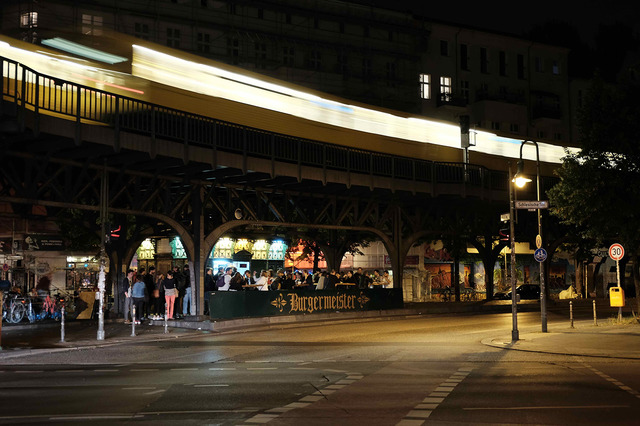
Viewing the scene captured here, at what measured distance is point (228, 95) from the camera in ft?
96.8

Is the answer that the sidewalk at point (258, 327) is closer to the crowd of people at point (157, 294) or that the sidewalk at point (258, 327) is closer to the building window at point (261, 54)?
the crowd of people at point (157, 294)

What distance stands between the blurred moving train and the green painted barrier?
22.1ft

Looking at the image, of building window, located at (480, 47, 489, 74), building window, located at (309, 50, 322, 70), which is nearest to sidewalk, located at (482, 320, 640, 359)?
building window, located at (309, 50, 322, 70)

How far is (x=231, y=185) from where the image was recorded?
30500 mm

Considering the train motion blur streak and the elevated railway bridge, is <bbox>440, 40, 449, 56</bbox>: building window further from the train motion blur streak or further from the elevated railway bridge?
the elevated railway bridge

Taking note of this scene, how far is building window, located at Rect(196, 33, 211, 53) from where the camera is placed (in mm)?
57362

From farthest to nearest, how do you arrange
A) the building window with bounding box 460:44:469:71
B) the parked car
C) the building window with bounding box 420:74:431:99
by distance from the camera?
the building window with bounding box 460:44:469:71
the building window with bounding box 420:74:431:99
the parked car

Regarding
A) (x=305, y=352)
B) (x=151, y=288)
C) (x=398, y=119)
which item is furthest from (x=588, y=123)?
(x=151, y=288)

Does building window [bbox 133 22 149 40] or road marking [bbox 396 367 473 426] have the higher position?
building window [bbox 133 22 149 40]

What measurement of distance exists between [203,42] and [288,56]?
288 inches

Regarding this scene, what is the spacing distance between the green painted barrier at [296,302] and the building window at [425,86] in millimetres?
30785

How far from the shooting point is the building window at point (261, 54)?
59719 mm

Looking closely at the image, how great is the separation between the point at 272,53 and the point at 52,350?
43208 millimetres

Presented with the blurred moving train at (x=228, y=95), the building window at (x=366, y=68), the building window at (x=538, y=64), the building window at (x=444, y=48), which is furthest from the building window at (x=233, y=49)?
the building window at (x=538, y=64)
